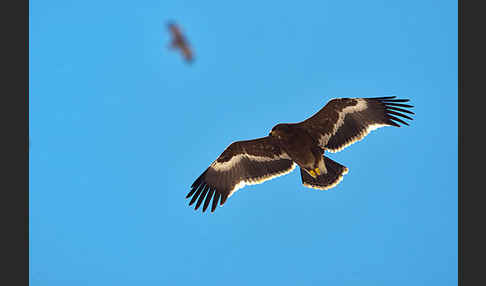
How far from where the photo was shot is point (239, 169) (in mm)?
9969

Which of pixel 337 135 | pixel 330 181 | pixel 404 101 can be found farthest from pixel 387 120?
pixel 330 181

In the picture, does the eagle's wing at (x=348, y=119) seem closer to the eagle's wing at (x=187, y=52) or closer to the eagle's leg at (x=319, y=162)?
the eagle's leg at (x=319, y=162)

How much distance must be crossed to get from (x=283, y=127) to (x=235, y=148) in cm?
146

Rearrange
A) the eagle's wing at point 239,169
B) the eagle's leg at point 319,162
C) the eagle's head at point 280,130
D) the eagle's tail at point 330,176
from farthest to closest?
the eagle's wing at point 239,169
the eagle's tail at point 330,176
the eagle's leg at point 319,162
the eagle's head at point 280,130

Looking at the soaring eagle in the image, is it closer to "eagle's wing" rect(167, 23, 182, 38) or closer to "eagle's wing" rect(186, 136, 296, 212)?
"eagle's wing" rect(186, 136, 296, 212)

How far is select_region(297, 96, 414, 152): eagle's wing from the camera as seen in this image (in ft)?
30.6

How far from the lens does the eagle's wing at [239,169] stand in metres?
9.79

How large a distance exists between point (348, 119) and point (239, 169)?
271 centimetres

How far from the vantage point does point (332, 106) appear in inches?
369

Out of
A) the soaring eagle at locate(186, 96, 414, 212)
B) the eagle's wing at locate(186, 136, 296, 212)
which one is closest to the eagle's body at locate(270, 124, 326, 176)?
the soaring eagle at locate(186, 96, 414, 212)

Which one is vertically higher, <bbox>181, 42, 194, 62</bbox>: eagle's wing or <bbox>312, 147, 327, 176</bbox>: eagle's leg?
<bbox>312, 147, 327, 176</bbox>: eagle's leg

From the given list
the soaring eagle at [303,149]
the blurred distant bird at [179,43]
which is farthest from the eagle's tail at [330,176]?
the blurred distant bird at [179,43]

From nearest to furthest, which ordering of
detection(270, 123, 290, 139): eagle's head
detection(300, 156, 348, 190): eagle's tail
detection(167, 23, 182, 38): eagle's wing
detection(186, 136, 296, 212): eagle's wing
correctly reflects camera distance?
detection(167, 23, 182, 38): eagle's wing → detection(270, 123, 290, 139): eagle's head → detection(300, 156, 348, 190): eagle's tail → detection(186, 136, 296, 212): eagle's wing

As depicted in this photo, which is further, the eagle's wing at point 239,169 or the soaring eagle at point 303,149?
the eagle's wing at point 239,169
